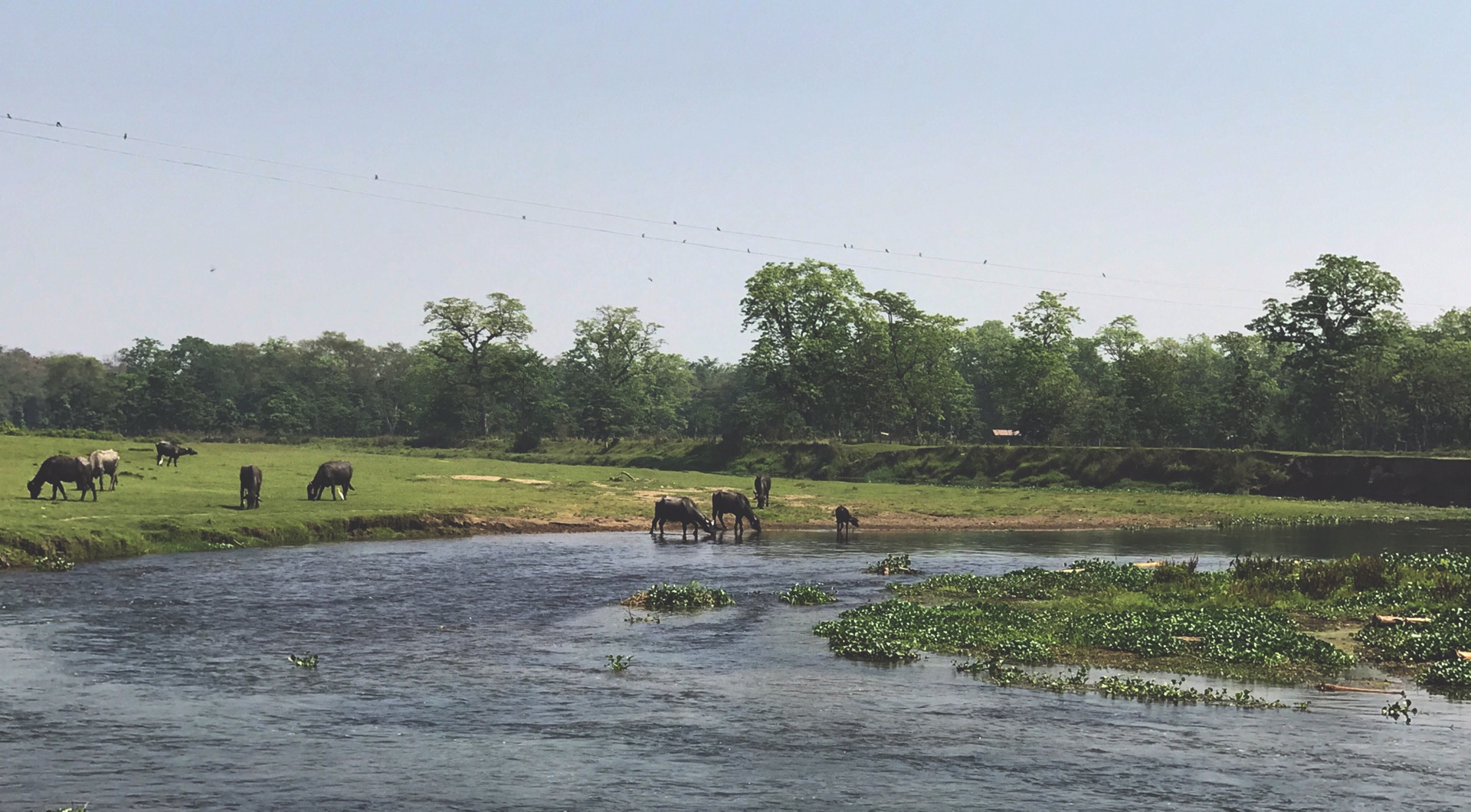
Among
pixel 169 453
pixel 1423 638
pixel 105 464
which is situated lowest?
pixel 1423 638

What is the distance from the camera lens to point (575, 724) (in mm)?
19656

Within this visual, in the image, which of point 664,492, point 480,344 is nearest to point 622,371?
point 480,344

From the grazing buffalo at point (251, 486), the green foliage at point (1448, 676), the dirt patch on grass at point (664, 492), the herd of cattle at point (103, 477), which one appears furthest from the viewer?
the dirt patch on grass at point (664, 492)

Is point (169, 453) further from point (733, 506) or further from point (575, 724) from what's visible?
point (575, 724)

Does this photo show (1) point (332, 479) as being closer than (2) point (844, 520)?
No

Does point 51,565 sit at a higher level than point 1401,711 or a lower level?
higher

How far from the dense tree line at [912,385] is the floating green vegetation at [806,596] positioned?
276 ft

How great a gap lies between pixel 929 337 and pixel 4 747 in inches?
4413

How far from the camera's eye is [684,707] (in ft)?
68.5

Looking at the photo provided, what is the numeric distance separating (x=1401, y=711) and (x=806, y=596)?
16.6 metres

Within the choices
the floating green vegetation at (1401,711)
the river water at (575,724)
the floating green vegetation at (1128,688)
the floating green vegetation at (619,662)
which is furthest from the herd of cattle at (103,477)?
the floating green vegetation at (1401,711)

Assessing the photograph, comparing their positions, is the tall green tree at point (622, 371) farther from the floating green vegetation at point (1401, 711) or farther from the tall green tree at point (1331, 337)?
the floating green vegetation at point (1401, 711)

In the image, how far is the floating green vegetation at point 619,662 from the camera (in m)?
24.0

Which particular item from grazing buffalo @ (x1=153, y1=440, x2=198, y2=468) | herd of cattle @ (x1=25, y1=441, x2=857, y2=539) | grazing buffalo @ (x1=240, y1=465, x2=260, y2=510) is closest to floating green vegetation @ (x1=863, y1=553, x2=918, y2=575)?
herd of cattle @ (x1=25, y1=441, x2=857, y2=539)
